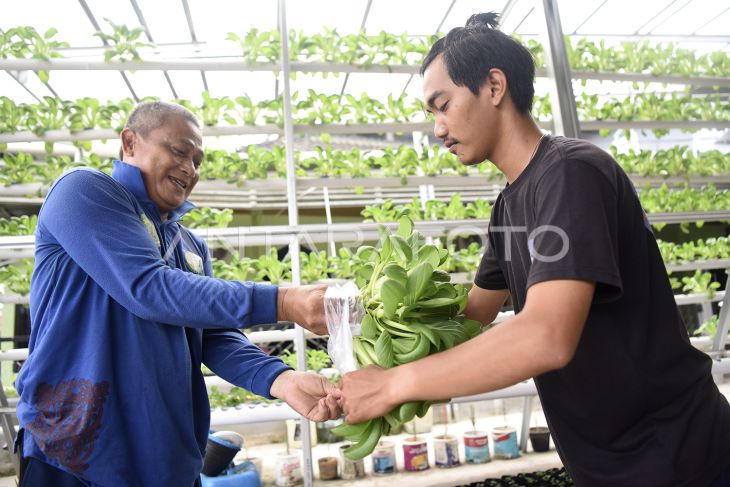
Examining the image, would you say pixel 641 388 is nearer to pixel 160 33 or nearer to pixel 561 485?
pixel 561 485

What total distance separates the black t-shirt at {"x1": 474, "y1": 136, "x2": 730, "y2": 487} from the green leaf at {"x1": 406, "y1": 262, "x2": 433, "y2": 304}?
21cm

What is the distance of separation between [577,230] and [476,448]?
3.58 meters

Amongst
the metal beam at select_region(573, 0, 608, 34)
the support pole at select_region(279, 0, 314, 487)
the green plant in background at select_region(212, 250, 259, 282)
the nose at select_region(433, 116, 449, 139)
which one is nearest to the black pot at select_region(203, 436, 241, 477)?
the support pole at select_region(279, 0, 314, 487)

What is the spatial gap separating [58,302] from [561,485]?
2940mm

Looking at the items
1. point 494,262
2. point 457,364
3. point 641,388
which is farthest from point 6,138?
point 641,388

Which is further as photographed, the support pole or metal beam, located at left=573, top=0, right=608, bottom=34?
metal beam, located at left=573, top=0, right=608, bottom=34

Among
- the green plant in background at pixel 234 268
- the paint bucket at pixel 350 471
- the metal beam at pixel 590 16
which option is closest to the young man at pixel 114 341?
the green plant in background at pixel 234 268

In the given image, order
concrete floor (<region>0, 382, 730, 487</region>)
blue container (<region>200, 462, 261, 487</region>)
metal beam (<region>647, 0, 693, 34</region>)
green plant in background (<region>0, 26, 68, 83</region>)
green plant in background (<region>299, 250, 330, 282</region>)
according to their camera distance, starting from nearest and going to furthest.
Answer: green plant in background (<region>0, 26, 68, 83</region>)
blue container (<region>200, 462, 261, 487</region>)
green plant in background (<region>299, 250, 330, 282</region>)
concrete floor (<region>0, 382, 730, 487</region>)
metal beam (<region>647, 0, 693, 34</region>)

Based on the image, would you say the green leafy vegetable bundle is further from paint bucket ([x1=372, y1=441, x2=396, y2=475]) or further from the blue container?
paint bucket ([x1=372, y1=441, x2=396, y2=475])

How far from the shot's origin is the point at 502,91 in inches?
50.1

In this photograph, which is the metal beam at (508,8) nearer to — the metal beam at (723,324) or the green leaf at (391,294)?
the metal beam at (723,324)

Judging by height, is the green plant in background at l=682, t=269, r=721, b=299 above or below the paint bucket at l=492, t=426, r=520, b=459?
above

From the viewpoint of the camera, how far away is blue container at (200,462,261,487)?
3443 mm

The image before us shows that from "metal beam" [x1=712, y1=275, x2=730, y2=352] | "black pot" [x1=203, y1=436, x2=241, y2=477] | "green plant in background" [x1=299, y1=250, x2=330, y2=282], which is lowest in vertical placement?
"black pot" [x1=203, y1=436, x2=241, y2=477]
